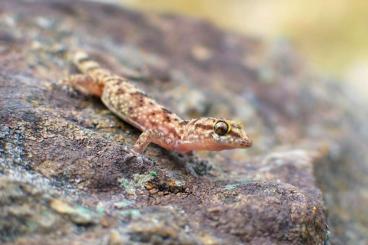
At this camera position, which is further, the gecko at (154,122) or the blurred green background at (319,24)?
the blurred green background at (319,24)

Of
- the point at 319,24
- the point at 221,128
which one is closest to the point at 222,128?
the point at 221,128

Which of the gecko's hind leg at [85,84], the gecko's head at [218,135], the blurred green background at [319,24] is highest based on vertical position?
the blurred green background at [319,24]

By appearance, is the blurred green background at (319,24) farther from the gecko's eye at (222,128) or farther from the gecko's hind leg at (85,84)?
the gecko's eye at (222,128)

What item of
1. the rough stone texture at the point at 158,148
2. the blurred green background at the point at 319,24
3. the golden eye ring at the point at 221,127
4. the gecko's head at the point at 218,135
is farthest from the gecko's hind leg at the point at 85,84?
the blurred green background at the point at 319,24

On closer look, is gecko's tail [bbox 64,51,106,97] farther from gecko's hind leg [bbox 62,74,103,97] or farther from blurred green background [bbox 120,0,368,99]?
blurred green background [bbox 120,0,368,99]

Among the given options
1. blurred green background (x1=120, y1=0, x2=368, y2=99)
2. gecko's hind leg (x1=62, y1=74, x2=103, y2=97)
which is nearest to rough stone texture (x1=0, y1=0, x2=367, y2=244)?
gecko's hind leg (x1=62, y1=74, x2=103, y2=97)

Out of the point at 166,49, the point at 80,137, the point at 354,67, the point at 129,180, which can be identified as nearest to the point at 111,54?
the point at 166,49

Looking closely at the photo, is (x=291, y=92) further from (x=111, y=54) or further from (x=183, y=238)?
(x=183, y=238)
